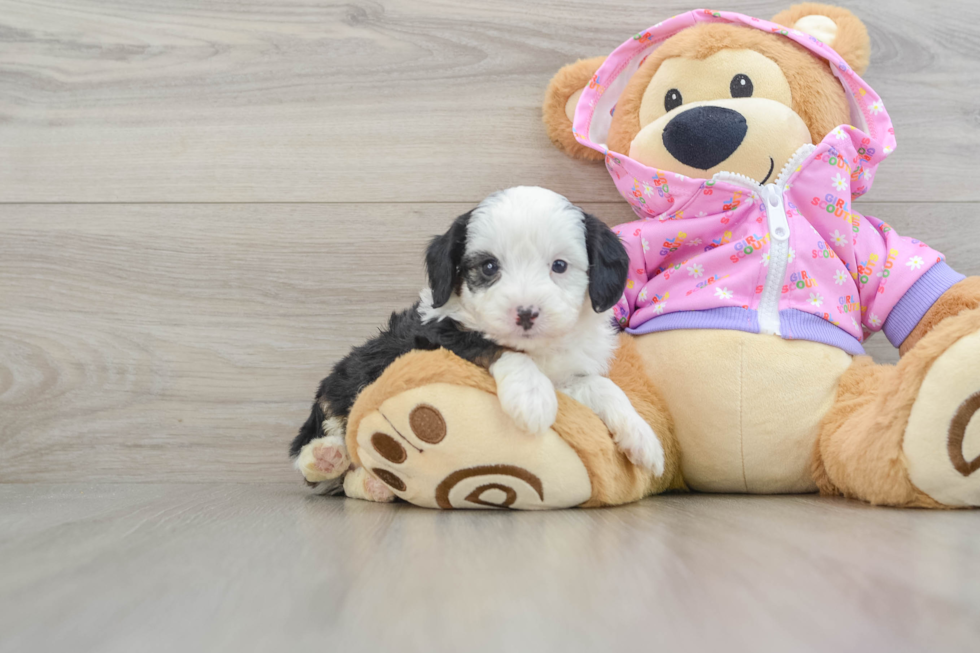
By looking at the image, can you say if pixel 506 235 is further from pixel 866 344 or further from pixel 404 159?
pixel 866 344

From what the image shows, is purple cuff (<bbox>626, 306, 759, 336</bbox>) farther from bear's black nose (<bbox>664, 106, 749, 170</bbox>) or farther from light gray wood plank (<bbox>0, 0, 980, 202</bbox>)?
light gray wood plank (<bbox>0, 0, 980, 202</bbox>)

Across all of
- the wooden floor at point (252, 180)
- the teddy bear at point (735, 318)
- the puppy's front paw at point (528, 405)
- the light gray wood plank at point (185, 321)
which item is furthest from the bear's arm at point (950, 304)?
the puppy's front paw at point (528, 405)

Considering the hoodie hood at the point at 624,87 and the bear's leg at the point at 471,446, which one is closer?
the bear's leg at the point at 471,446

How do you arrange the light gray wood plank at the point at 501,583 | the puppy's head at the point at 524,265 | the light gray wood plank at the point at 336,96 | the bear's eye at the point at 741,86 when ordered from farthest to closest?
1. the light gray wood plank at the point at 336,96
2. the bear's eye at the point at 741,86
3. the puppy's head at the point at 524,265
4. the light gray wood plank at the point at 501,583

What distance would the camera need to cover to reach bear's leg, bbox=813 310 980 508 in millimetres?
1039

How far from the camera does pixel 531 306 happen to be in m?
1.10

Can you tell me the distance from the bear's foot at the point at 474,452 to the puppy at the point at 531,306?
0.04 meters

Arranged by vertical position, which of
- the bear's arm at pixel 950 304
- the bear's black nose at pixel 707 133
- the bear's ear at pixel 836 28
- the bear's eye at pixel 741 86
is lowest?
the bear's arm at pixel 950 304

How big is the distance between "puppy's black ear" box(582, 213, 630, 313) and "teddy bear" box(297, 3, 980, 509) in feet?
0.65

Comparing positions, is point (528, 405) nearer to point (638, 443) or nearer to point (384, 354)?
point (638, 443)

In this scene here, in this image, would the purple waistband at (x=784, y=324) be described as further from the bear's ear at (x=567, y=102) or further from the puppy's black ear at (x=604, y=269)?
the bear's ear at (x=567, y=102)

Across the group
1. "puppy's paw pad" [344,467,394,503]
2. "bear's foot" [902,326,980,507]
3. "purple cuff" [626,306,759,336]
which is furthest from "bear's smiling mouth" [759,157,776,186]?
"puppy's paw pad" [344,467,394,503]

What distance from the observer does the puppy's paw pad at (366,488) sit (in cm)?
130

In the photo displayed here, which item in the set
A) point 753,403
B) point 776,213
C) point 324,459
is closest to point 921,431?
point 753,403
